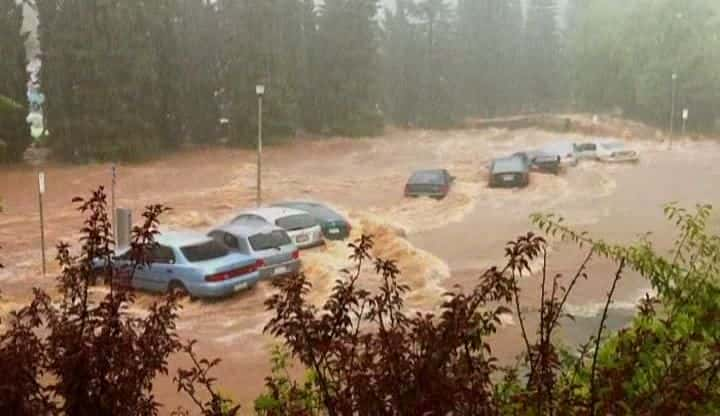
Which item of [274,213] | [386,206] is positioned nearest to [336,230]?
[274,213]

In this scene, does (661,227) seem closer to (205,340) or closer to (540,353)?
(205,340)

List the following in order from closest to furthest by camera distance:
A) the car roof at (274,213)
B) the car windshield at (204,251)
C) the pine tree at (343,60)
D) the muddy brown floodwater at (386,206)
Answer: the muddy brown floodwater at (386,206)
the car windshield at (204,251)
the car roof at (274,213)
the pine tree at (343,60)

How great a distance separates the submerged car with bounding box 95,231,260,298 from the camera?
35.9ft

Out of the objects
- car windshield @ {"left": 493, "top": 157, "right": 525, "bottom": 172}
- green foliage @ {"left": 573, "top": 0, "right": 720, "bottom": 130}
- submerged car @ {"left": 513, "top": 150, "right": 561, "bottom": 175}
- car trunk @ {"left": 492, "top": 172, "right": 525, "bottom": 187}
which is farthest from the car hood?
green foliage @ {"left": 573, "top": 0, "right": 720, "bottom": 130}

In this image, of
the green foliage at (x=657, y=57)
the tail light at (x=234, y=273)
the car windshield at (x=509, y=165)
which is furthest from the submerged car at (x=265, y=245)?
the green foliage at (x=657, y=57)

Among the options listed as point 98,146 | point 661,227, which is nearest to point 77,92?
point 98,146

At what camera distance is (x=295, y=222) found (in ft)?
48.7

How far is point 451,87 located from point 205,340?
35.6 meters

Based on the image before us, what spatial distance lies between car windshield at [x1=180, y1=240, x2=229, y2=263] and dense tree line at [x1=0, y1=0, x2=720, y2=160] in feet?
46.4

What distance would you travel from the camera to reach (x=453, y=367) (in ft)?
7.09

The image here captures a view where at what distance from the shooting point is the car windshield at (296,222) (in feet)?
48.1

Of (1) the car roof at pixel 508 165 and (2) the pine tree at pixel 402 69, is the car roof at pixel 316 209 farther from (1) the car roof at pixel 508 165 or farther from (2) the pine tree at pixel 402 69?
(2) the pine tree at pixel 402 69

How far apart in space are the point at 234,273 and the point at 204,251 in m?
0.55

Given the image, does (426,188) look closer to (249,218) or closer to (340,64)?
(249,218)
